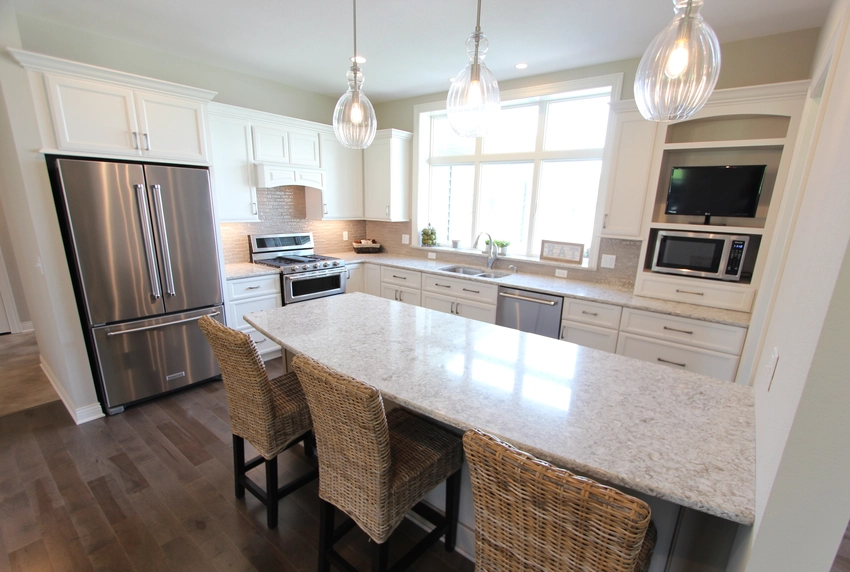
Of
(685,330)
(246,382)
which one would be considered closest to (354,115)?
(246,382)

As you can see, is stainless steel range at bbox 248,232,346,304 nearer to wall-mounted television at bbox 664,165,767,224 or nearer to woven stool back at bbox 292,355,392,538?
woven stool back at bbox 292,355,392,538

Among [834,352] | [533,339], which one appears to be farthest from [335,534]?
[834,352]

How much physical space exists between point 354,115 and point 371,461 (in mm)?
1787

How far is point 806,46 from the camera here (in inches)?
95.7

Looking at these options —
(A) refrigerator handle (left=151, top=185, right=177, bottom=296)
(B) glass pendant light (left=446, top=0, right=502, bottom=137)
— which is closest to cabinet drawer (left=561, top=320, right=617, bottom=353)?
(B) glass pendant light (left=446, top=0, right=502, bottom=137)

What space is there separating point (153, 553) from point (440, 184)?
166 inches

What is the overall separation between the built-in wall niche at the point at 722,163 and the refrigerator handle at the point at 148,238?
12.9 feet

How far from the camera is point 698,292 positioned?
2.70 m

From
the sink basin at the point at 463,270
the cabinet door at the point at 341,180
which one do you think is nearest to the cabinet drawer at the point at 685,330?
the sink basin at the point at 463,270

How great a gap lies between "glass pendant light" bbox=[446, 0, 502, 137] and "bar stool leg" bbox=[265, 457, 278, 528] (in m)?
1.90

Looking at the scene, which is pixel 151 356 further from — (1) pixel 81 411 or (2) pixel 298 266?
(2) pixel 298 266

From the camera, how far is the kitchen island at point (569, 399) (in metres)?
0.98

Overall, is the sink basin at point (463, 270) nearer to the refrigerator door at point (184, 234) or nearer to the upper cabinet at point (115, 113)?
the refrigerator door at point (184, 234)

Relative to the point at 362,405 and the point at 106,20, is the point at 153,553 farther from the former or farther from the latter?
the point at 106,20
